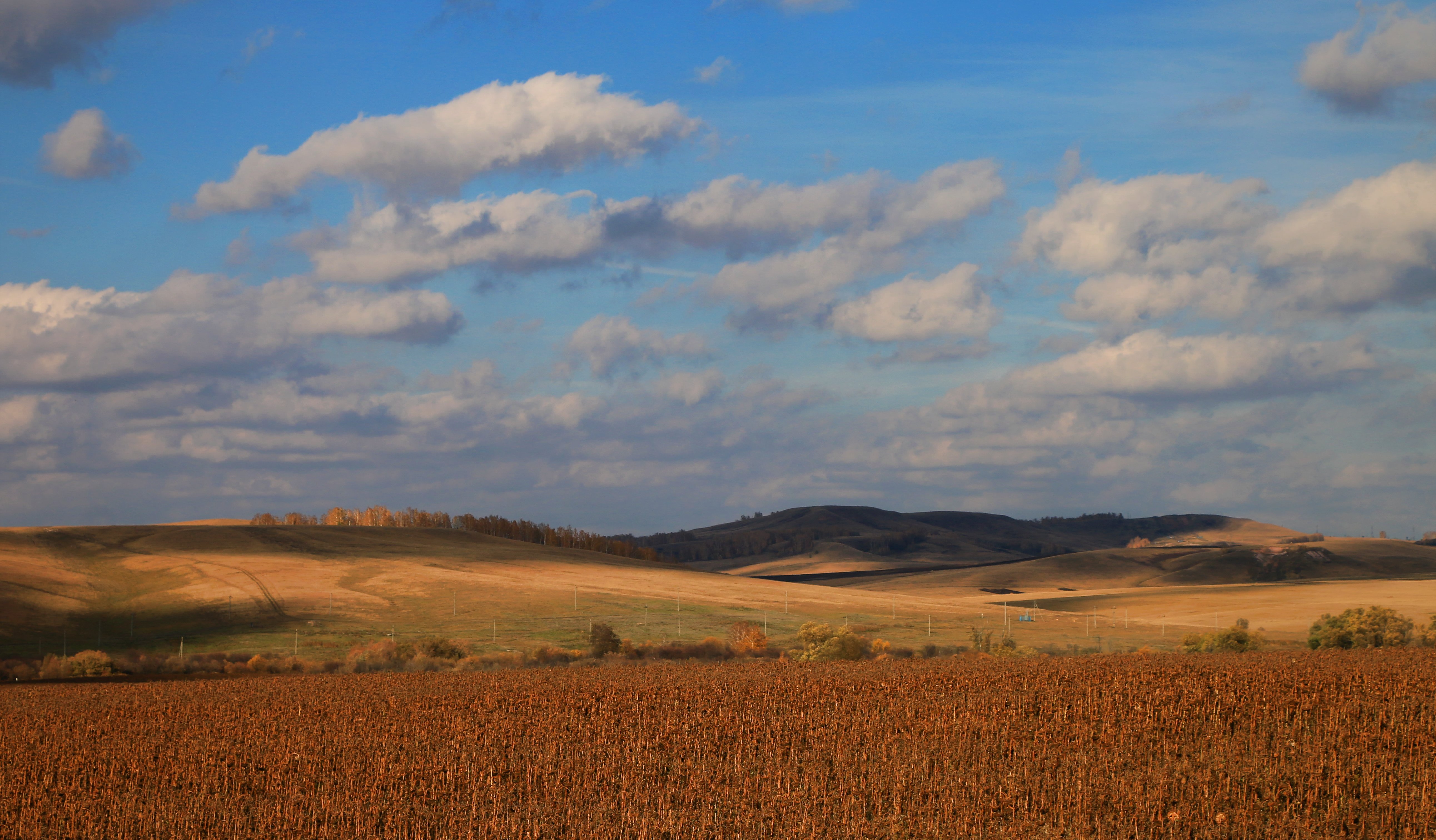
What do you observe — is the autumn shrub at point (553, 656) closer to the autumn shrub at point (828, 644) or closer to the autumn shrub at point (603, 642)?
the autumn shrub at point (603, 642)

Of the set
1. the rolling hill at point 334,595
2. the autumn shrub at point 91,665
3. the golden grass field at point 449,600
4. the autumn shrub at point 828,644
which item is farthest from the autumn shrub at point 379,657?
the autumn shrub at point 828,644

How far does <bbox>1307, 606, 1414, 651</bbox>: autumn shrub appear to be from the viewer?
56594 mm

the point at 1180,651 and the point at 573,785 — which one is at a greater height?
the point at 573,785

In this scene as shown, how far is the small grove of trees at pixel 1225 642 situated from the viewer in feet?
183

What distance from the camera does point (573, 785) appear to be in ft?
56.7

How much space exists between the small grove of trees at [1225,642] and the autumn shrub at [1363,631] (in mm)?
3072

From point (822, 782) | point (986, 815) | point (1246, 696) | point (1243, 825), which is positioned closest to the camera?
point (1243, 825)

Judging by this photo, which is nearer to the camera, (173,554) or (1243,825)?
(1243,825)

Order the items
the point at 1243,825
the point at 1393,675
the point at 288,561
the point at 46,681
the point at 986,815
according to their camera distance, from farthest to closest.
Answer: the point at 288,561
the point at 46,681
the point at 1393,675
the point at 986,815
the point at 1243,825

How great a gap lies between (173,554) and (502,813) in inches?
3750

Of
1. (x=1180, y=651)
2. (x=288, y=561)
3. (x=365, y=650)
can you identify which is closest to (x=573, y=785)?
(x=365, y=650)

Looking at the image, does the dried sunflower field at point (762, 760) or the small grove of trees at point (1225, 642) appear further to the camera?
the small grove of trees at point (1225, 642)

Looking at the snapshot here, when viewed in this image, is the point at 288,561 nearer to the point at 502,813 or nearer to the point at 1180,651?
the point at 1180,651

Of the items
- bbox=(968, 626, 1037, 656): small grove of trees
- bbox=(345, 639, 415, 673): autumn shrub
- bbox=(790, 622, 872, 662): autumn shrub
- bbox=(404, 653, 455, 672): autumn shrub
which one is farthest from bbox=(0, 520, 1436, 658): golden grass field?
bbox=(790, 622, 872, 662): autumn shrub
